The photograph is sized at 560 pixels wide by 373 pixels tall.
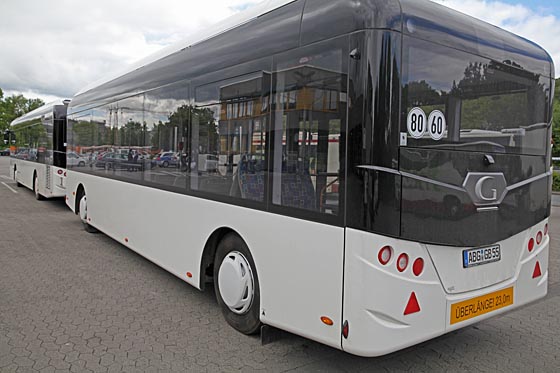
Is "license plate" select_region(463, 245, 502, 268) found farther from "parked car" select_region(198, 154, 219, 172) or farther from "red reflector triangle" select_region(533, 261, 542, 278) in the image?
"parked car" select_region(198, 154, 219, 172)

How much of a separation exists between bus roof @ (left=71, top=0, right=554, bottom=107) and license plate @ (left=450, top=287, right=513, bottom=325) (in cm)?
192

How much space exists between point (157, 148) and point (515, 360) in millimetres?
4653

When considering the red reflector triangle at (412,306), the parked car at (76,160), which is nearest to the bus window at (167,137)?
the red reflector triangle at (412,306)

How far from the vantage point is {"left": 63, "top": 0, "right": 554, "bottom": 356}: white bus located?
329 centimetres

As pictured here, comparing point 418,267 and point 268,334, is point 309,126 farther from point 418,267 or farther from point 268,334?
point 268,334

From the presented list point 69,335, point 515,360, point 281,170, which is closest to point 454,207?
point 281,170

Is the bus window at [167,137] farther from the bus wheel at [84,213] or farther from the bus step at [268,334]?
the bus wheel at [84,213]

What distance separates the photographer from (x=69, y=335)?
4684mm

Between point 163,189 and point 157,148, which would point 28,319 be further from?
point 157,148

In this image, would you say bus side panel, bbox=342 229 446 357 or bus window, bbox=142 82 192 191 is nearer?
bus side panel, bbox=342 229 446 357

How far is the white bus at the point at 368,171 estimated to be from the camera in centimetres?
329

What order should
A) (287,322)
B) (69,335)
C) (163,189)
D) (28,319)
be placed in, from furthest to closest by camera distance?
(163,189) < (28,319) < (69,335) < (287,322)

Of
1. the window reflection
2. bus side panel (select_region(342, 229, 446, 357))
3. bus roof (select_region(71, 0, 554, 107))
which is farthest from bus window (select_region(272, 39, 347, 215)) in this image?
the window reflection

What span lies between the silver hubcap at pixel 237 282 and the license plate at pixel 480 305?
1751 millimetres
